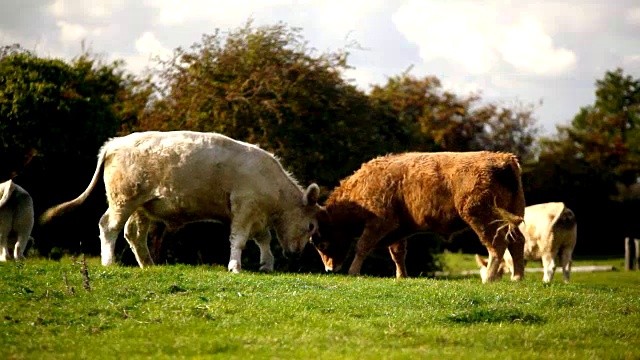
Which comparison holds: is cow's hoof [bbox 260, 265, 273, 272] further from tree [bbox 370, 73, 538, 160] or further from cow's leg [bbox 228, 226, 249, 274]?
tree [bbox 370, 73, 538, 160]

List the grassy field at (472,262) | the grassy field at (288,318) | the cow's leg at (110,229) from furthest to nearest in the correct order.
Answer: the grassy field at (472,262)
the cow's leg at (110,229)
the grassy field at (288,318)

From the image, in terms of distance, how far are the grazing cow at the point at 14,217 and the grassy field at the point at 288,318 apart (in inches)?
137

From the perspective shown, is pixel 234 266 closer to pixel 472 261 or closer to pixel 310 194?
pixel 310 194

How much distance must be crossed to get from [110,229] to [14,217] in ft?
9.50

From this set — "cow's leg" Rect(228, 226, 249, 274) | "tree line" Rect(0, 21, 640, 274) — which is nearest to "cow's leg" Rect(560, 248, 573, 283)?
"tree line" Rect(0, 21, 640, 274)

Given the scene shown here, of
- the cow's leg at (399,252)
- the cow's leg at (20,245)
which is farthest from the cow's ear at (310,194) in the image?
the cow's leg at (20,245)

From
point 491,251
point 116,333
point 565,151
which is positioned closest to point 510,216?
point 491,251

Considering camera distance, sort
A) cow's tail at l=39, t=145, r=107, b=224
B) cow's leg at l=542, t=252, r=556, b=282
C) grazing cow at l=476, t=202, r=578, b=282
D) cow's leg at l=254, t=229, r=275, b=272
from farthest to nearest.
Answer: grazing cow at l=476, t=202, r=578, b=282 → cow's leg at l=542, t=252, r=556, b=282 → cow's leg at l=254, t=229, r=275, b=272 → cow's tail at l=39, t=145, r=107, b=224

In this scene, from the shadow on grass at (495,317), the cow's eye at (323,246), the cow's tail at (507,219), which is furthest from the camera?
the cow's eye at (323,246)

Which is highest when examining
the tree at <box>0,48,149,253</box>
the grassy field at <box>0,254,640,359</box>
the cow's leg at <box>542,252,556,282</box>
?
the tree at <box>0,48,149,253</box>

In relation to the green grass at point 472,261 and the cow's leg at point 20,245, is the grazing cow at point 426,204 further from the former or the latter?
the green grass at point 472,261

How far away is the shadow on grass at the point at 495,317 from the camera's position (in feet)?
39.9

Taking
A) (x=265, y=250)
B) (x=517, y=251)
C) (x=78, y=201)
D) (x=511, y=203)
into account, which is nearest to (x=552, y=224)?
(x=517, y=251)

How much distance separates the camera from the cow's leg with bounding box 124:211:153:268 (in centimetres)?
1773
